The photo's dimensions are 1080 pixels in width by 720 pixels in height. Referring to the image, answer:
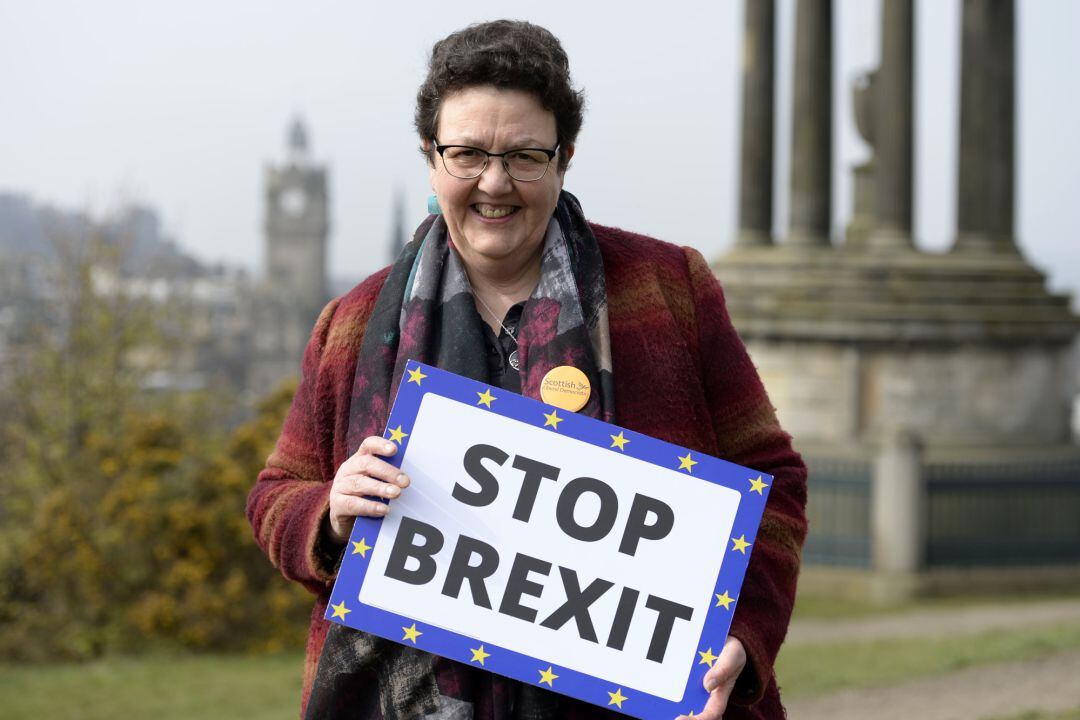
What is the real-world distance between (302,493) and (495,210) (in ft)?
2.30

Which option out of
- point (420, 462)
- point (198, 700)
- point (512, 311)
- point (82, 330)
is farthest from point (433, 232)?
point (82, 330)

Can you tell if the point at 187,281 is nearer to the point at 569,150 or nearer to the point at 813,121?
the point at 813,121

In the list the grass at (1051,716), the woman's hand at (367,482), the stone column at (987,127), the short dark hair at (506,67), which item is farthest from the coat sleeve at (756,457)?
the stone column at (987,127)

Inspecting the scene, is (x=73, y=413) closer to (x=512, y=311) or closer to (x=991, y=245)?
(x=991, y=245)

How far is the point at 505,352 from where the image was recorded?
343 centimetres

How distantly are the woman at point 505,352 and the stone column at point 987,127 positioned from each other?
1911 cm

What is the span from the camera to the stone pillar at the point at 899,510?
691 inches

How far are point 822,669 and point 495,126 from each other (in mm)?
9776

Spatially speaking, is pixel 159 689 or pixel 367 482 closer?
pixel 367 482

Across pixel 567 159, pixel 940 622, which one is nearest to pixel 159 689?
pixel 940 622

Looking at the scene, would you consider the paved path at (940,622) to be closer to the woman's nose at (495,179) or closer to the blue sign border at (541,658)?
the blue sign border at (541,658)

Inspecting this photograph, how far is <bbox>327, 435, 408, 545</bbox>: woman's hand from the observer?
10.5 ft

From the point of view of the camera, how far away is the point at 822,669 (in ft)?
40.4

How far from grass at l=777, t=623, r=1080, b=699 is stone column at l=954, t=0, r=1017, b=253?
8.88m
